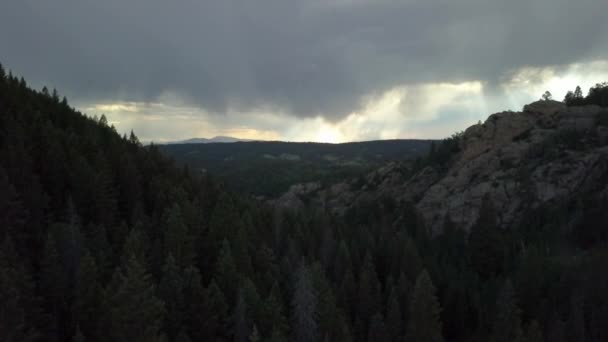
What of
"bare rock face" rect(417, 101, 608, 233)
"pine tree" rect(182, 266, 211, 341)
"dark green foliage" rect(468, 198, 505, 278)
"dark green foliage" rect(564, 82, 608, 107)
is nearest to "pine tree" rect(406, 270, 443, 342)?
"pine tree" rect(182, 266, 211, 341)

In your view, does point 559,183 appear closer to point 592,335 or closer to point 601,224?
point 601,224

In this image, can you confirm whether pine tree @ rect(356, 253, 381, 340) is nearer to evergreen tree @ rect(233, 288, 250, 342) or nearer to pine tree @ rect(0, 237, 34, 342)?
evergreen tree @ rect(233, 288, 250, 342)

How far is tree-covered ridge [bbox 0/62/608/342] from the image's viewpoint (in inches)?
1212

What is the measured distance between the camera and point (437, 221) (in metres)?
107

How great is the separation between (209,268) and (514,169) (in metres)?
82.3

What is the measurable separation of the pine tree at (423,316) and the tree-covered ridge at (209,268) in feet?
0.35

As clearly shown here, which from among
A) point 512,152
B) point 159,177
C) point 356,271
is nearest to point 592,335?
point 356,271

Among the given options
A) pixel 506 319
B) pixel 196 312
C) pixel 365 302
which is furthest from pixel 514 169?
pixel 196 312

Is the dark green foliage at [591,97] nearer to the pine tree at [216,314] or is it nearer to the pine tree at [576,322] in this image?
the pine tree at [576,322]

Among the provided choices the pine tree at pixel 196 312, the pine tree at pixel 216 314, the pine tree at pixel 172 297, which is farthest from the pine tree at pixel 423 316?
the pine tree at pixel 172 297

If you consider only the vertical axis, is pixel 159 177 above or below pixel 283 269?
above

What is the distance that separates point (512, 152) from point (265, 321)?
93.6 m

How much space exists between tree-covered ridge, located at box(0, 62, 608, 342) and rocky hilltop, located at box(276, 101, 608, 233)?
11551 mm

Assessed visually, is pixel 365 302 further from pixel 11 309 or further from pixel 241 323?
pixel 11 309
